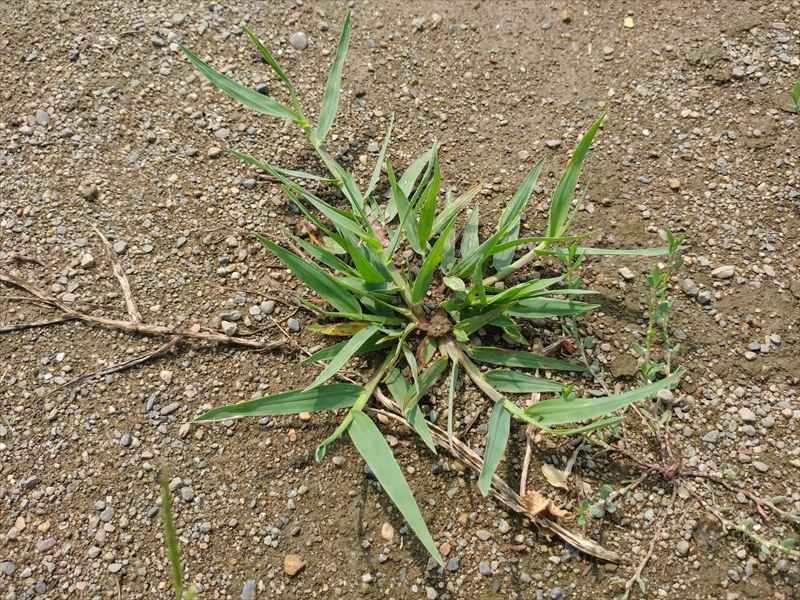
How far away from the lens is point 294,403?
152cm

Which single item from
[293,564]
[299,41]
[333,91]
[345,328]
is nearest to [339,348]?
[345,328]

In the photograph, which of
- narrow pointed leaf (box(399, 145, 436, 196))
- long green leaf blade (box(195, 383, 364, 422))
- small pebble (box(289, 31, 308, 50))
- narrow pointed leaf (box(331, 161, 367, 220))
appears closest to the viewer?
long green leaf blade (box(195, 383, 364, 422))

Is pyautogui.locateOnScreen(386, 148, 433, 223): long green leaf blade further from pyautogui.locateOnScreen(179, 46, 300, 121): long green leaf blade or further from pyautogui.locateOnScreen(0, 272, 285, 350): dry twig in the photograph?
pyautogui.locateOnScreen(0, 272, 285, 350): dry twig

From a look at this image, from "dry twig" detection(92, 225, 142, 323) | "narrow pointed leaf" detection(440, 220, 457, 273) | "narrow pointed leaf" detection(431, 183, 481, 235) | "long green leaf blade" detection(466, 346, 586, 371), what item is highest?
"narrow pointed leaf" detection(431, 183, 481, 235)

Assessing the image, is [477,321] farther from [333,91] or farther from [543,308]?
[333,91]

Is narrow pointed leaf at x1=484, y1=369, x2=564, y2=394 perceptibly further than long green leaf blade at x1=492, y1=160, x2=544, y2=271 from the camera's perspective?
No

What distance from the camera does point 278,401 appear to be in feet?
4.95

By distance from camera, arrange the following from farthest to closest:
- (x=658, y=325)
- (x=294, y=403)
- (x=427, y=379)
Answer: (x=658, y=325)
(x=427, y=379)
(x=294, y=403)

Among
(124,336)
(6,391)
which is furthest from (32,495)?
(124,336)

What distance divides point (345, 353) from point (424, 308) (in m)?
0.30

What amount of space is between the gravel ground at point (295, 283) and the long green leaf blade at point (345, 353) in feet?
0.51

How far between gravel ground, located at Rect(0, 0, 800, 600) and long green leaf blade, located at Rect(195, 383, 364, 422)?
0.45ft

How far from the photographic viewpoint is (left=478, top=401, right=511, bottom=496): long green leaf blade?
142 cm

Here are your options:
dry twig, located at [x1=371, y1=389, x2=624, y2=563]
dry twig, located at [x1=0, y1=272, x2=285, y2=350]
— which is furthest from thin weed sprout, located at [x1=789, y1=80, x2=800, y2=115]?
dry twig, located at [x1=0, y1=272, x2=285, y2=350]
